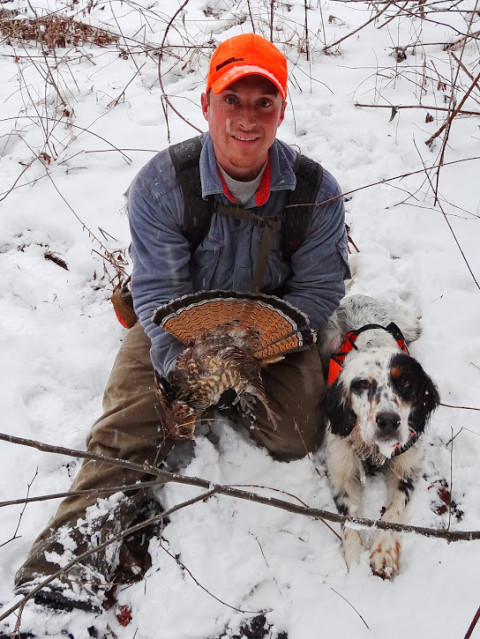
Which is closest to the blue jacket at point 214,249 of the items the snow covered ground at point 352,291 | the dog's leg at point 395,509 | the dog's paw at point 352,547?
the snow covered ground at point 352,291

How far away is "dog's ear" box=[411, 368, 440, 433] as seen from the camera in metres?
2.61

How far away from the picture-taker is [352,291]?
3684mm

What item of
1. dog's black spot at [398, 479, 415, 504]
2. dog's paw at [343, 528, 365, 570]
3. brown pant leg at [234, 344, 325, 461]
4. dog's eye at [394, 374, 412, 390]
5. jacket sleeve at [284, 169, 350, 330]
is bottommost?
dog's paw at [343, 528, 365, 570]

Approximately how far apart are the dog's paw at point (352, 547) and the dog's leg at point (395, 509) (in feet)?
0.20

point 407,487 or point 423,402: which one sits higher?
point 423,402

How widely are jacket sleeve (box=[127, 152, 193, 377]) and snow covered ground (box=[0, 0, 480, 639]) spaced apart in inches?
25.8

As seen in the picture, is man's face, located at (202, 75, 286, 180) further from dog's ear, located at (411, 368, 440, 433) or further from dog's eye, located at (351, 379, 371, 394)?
dog's ear, located at (411, 368, 440, 433)

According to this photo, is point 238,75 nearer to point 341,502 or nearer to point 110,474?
point 110,474

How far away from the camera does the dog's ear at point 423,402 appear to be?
2609mm

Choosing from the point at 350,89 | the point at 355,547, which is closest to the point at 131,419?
the point at 355,547

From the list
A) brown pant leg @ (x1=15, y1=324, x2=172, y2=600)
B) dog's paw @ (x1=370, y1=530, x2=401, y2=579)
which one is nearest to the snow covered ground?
dog's paw @ (x1=370, y1=530, x2=401, y2=579)

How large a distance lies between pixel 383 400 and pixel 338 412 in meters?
0.29

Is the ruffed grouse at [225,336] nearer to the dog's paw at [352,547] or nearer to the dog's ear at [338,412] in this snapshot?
the dog's ear at [338,412]

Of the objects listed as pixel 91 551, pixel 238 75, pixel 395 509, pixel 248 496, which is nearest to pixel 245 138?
pixel 238 75
